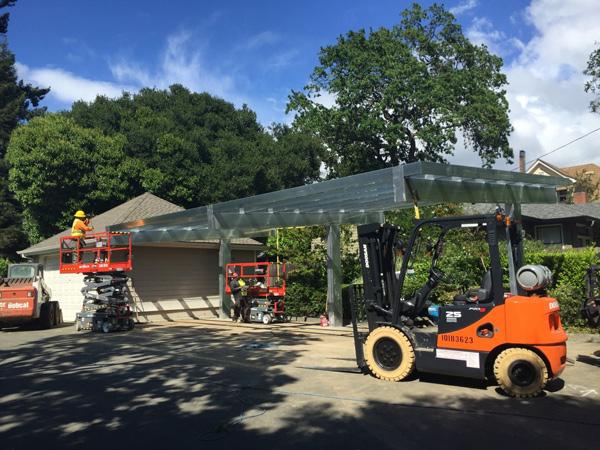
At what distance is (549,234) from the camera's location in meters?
30.5

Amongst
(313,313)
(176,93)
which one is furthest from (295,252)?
(176,93)

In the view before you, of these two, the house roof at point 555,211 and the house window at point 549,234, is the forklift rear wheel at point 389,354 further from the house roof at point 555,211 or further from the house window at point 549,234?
the house window at point 549,234

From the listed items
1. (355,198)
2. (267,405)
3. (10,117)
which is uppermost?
(10,117)

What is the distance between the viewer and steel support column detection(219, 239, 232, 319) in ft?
62.6

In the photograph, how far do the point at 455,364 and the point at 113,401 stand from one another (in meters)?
4.62

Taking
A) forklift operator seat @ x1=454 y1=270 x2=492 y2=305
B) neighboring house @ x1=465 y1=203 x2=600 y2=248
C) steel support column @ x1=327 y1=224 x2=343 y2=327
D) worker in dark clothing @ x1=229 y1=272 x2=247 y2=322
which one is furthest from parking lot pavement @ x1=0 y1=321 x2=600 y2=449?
neighboring house @ x1=465 y1=203 x2=600 y2=248

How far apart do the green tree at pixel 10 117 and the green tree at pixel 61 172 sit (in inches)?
219

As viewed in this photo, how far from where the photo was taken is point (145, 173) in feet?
94.5

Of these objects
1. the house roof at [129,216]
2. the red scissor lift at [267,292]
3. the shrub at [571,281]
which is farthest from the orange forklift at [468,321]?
the house roof at [129,216]

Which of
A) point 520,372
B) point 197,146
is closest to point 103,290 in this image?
point 520,372

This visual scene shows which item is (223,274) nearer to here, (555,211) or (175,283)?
(175,283)

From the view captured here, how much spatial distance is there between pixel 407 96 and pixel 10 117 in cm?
3208

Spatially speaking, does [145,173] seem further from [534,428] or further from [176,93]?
[534,428]

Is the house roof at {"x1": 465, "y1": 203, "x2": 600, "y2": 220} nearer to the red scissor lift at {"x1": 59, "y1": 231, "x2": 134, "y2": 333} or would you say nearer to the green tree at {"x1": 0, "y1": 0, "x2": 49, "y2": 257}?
the red scissor lift at {"x1": 59, "y1": 231, "x2": 134, "y2": 333}
